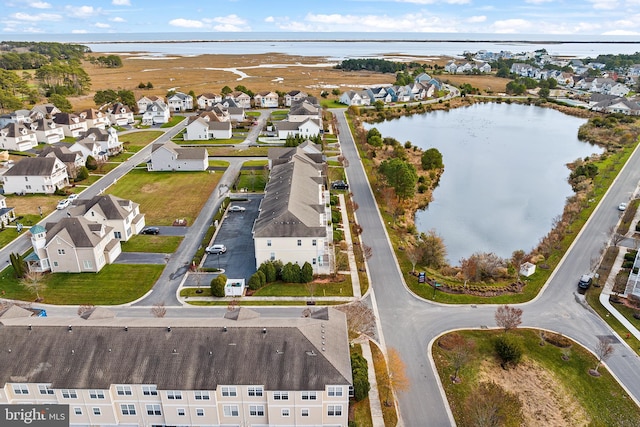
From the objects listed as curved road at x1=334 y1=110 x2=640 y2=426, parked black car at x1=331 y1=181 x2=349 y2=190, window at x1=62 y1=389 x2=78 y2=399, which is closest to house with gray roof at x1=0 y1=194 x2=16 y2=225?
window at x1=62 y1=389 x2=78 y2=399

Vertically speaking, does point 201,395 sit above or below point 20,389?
below

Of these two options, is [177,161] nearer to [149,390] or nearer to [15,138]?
[15,138]

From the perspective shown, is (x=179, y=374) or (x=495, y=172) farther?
(x=495, y=172)

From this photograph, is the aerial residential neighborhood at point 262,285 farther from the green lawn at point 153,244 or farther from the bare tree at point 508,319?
the bare tree at point 508,319

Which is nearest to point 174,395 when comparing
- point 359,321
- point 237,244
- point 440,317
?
point 359,321

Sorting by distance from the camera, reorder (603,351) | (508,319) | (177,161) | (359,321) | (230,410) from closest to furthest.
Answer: (230,410), (603,351), (359,321), (508,319), (177,161)

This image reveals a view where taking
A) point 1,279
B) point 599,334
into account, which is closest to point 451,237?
point 599,334

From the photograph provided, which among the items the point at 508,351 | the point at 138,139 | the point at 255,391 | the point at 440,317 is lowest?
the point at 440,317
